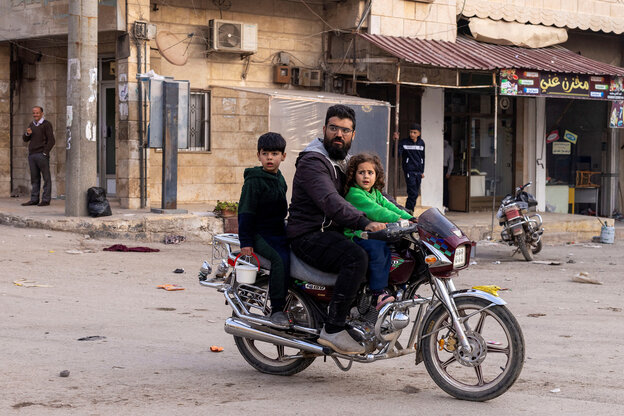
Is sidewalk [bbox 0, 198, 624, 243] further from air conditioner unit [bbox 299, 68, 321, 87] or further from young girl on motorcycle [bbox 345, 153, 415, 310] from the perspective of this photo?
young girl on motorcycle [bbox 345, 153, 415, 310]

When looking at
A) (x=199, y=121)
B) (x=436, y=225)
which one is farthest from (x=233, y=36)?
(x=436, y=225)

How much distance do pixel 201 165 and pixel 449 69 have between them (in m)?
5.03

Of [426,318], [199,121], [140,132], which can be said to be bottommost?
[426,318]

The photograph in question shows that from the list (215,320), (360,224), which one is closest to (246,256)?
(360,224)

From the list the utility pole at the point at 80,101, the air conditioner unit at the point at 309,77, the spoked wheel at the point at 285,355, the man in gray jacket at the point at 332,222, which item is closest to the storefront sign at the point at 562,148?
the air conditioner unit at the point at 309,77

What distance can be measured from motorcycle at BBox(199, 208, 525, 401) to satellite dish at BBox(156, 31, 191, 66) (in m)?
10.7

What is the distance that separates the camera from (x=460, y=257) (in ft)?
16.4

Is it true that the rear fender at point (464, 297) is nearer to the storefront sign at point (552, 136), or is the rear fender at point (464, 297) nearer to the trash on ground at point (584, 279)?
the trash on ground at point (584, 279)

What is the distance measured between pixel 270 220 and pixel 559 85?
12.7 metres

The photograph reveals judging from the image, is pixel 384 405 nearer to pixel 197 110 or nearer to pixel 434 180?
pixel 197 110

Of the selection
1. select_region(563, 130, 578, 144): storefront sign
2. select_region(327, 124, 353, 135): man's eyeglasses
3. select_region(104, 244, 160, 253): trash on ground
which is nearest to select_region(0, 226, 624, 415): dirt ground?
select_region(104, 244, 160, 253): trash on ground

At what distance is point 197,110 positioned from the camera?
16.3 m

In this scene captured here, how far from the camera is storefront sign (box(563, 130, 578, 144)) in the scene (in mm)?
21344

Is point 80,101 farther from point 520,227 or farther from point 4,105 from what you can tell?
point 520,227
